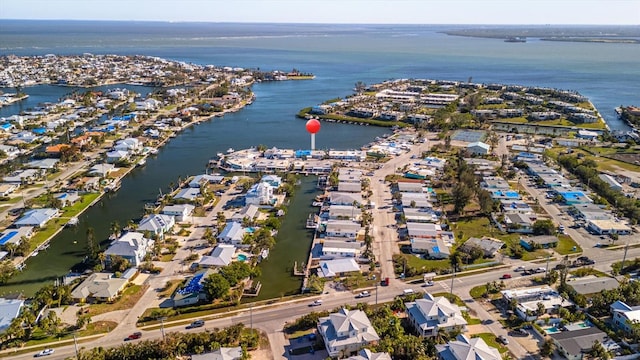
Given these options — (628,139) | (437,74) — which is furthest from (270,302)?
(437,74)

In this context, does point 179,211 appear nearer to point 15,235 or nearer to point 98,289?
point 98,289

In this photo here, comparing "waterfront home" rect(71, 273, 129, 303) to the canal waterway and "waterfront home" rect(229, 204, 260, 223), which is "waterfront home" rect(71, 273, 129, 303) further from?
"waterfront home" rect(229, 204, 260, 223)

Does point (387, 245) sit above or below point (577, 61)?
below

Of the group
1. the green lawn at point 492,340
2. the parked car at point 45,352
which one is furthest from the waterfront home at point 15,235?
the green lawn at point 492,340

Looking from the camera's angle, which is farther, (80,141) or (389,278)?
(80,141)

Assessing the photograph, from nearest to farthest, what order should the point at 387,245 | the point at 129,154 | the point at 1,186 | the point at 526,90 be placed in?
the point at 387,245 → the point at 1,186 → the point at 129,154 → the point at 526,90

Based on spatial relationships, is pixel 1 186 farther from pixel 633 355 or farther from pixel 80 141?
pixel 633 355
